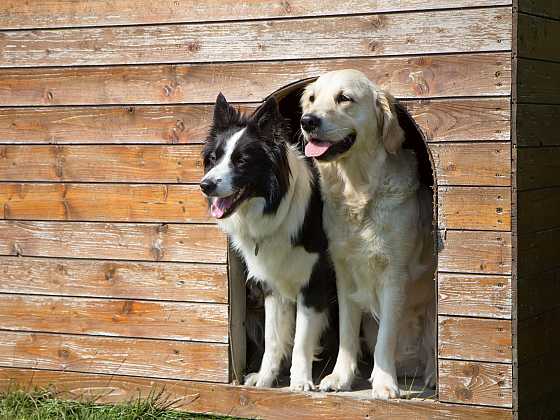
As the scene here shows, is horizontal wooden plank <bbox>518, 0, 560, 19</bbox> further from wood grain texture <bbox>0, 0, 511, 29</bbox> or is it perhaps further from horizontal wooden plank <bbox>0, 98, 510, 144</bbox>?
horizontal wooden plank <bbox>0, 98, 510, 144</bbox>

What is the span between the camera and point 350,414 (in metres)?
5.07

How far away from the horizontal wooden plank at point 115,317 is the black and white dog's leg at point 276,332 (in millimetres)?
297

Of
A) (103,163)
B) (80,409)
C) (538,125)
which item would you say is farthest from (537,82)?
(80,409)

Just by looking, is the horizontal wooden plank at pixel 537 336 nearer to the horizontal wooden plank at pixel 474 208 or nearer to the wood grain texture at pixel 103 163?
the horizontal wooden plank at pixel 474 208

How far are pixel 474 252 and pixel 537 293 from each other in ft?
1.63

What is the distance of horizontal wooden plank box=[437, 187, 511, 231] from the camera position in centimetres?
470

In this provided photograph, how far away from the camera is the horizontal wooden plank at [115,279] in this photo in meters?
5.34

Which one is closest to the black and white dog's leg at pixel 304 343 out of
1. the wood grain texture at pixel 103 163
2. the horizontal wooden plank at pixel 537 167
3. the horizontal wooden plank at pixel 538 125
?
the wood grain texture at pixel 103 163

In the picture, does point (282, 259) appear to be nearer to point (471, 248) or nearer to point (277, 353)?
point (277, 353)

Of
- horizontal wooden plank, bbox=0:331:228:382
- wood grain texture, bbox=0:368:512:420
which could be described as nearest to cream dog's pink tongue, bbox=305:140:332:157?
horizontal wooden plank, bbox=0:331:228:382

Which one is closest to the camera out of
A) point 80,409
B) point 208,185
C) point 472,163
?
point 472,163

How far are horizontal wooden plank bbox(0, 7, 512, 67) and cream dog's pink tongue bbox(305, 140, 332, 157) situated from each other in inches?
18.0

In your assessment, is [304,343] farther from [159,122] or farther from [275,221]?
[159,122]

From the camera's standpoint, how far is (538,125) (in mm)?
4945
